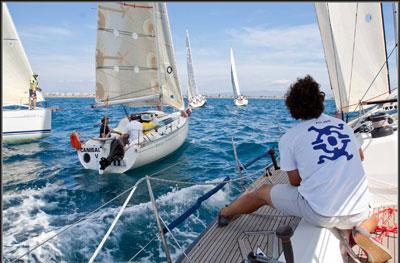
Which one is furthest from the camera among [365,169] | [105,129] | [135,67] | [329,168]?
[135,67]

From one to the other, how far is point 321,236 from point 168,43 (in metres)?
12.3

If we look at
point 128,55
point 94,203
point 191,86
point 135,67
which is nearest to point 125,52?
point 128,55

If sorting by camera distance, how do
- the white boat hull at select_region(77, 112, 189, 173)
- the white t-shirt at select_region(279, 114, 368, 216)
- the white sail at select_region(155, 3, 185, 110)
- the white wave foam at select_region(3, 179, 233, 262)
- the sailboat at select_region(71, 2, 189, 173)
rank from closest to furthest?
the white t-shirt at select_region(279, 114, 368, 216), the white wave foam at select_region(3, 179, 233, 262), the white boat hull at select_region(77, 112, 189, 173), the sailboat at select_region(71, 2, 189, 173), the white sail at select_region(155, 3, 185, 110)

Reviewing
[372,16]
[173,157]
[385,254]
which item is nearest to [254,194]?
[385,254]

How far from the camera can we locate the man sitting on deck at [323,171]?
2209 millimetres

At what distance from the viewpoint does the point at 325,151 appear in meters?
2.23

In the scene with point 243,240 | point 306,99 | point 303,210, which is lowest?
point 243,240

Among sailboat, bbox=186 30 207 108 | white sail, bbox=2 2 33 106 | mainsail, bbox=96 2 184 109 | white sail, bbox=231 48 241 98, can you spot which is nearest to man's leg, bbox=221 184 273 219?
mainsail, bbox=96 2 184 109

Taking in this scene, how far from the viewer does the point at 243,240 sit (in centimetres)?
304

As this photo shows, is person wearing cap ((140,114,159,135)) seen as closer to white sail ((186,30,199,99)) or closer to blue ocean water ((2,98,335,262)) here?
blue ocean water ((2,98,335,262))

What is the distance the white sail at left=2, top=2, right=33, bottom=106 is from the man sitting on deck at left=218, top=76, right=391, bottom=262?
16936 millimetres

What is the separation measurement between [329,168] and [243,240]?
134 centimetres

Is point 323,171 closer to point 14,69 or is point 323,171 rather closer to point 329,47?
point 329,47

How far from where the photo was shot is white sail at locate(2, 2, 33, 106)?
1526cm
